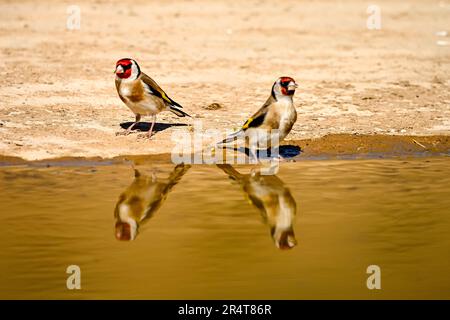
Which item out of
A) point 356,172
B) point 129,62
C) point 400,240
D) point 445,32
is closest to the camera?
point 400,240

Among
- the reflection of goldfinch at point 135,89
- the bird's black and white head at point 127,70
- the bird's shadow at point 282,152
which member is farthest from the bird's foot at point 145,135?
the bird's shadow at point 282,152

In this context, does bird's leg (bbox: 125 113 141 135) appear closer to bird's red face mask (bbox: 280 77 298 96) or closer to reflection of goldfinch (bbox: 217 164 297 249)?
reflection of goldfinch (bbox: 217 164 297 249)

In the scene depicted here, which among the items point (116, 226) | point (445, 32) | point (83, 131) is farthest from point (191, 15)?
point (116, 226)

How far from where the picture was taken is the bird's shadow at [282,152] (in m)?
10.5

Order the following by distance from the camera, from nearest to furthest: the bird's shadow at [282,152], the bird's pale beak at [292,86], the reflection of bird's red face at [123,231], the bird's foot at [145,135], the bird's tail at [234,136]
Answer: the reflection of bird's red face at [123,231] → the bird's pale beak at [292,86] → the bird's tail at [234,136] → the bird's shadow at [282,152] → the bird's foot at [145,135]

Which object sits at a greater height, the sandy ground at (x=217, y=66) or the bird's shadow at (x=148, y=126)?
the sandy ground at (x=217, y=66)

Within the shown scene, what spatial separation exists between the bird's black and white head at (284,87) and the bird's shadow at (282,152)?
90 centimetres

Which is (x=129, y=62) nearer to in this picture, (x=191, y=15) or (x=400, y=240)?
(x=400, y=240)

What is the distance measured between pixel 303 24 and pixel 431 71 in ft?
13.1

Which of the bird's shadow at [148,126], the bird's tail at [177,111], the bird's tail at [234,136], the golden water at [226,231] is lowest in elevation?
the golden water at [226,231]

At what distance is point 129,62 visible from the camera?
10625mm

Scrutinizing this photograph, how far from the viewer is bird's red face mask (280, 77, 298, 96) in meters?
9.66

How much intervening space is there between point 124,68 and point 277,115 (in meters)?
1.93

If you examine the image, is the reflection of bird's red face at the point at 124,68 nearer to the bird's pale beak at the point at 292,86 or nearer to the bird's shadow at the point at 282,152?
the bird's shadow at the point at 282,152
